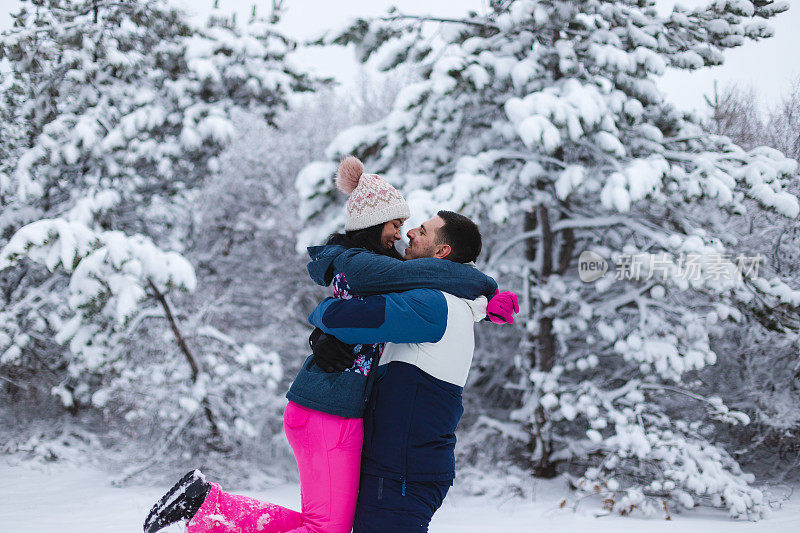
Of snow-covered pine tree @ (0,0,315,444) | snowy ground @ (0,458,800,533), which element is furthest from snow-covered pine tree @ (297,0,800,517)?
snow-covered pine tree @ (0,0,315,444)

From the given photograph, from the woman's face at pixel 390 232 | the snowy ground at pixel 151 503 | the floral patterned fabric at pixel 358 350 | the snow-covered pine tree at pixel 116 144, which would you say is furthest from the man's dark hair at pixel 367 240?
the snow-covered pine tree at pixel 116 144

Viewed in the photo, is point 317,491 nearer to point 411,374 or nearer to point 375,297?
point 411,374

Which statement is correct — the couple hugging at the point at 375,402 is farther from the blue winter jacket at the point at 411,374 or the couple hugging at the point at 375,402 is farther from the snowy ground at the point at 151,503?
the snowy ground at the point at 151,503

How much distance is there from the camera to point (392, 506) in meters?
1.85

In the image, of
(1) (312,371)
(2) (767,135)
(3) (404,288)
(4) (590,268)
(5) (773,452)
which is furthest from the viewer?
(2) (767,135)

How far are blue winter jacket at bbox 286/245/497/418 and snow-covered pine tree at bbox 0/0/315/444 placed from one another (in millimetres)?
4055

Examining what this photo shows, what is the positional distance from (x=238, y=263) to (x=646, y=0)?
659 centimetres

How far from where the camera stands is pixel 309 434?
1.95m

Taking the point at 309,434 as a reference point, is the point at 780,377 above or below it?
below

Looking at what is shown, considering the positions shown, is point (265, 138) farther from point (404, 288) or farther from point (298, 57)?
point (404, 288)

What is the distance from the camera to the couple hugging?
6.06 feet

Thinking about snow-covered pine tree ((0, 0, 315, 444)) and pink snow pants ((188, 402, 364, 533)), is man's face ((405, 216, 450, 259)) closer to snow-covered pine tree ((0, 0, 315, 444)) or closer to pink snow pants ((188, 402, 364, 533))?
pink snow pants ((188, 402, 364, 533))

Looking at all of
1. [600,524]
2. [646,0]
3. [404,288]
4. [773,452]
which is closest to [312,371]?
[404,288]

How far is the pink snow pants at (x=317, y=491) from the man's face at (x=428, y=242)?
0.61m
